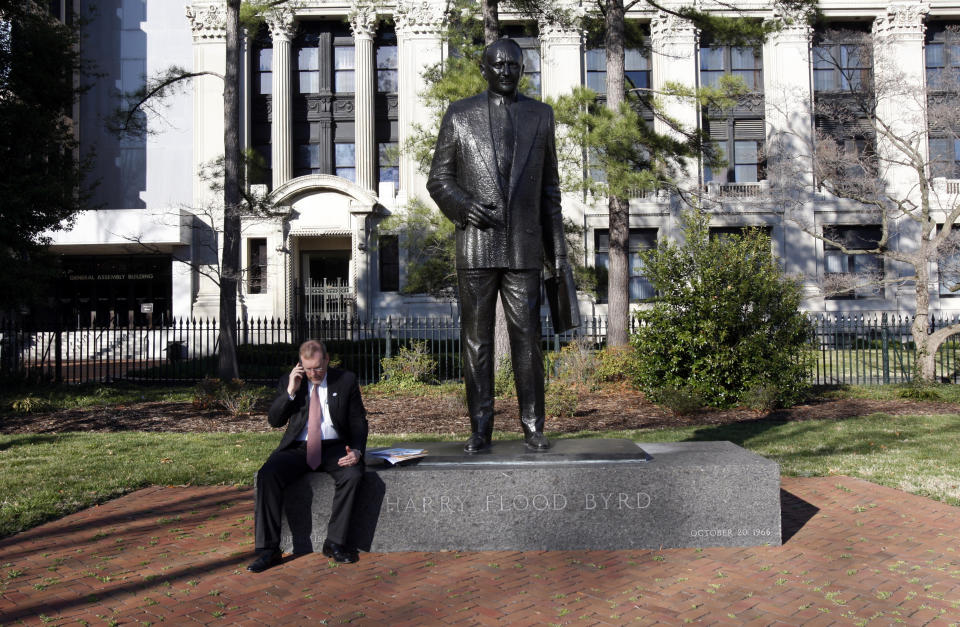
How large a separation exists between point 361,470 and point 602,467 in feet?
5.42

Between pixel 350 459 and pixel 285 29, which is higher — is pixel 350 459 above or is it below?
below

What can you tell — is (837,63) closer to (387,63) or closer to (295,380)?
(387,63)

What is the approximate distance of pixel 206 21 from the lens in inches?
1284

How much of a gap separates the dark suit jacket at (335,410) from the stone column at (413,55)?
26975mm

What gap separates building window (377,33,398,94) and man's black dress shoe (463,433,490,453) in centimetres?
2997

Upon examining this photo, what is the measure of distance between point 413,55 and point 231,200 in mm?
17410

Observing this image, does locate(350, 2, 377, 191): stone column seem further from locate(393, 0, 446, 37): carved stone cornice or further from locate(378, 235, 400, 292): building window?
locate(378, 235, 400, 292): building window

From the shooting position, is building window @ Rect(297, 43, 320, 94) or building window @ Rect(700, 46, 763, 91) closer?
building window @ Rect(700, 46, 763, 91)

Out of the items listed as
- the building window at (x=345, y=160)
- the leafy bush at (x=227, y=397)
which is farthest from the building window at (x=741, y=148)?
the leafy bush at (x=227, y=397)

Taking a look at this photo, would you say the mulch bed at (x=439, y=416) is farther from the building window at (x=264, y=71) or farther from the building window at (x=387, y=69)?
the building window at (x=264, y=71)

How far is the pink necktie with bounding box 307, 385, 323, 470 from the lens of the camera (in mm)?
5066

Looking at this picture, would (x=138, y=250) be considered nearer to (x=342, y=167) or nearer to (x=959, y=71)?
(x=342, y=167)

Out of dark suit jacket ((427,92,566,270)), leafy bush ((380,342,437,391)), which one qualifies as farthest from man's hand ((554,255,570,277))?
leafy bush ((380,342,437,391))

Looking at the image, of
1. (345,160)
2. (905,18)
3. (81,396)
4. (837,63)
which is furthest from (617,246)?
(905,18)
